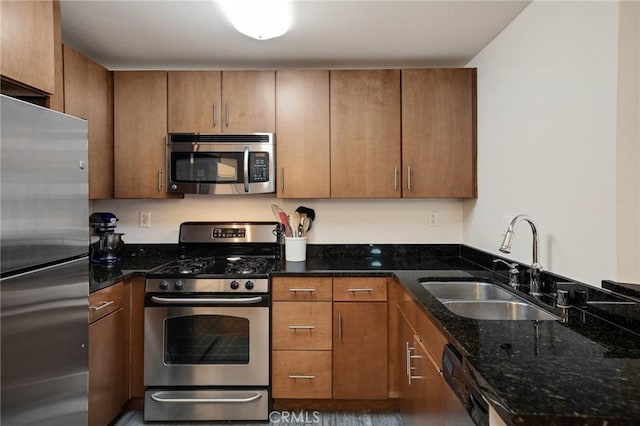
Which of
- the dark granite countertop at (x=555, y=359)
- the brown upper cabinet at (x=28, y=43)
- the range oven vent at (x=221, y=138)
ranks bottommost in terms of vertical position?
the dark granite countertop at (x=555, y=359)

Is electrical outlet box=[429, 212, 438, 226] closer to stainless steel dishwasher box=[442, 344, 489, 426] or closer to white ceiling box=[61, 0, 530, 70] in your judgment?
white ceiling box=[61, 0, 530, 70]

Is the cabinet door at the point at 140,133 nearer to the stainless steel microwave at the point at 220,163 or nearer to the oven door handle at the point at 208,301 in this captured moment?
the stainless steel microwave at the point at 220,163

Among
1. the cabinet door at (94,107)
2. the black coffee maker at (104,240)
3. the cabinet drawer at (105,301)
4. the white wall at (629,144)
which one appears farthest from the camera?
the black coffee maker at (104,240)

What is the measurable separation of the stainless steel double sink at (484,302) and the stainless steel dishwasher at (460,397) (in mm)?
486

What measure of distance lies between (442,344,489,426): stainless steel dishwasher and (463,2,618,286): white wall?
71cm

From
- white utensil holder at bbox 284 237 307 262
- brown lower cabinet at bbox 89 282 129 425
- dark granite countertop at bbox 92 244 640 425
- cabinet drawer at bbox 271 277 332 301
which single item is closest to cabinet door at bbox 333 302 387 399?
cabinet drawer at bbox 271 277 332 301

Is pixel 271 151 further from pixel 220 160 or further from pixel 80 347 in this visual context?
pixel 80 347

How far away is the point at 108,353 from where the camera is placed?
203 centimetres

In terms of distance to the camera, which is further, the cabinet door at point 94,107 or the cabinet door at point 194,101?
the cabinet door at point 194,101

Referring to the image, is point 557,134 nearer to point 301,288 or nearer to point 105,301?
point 301,288

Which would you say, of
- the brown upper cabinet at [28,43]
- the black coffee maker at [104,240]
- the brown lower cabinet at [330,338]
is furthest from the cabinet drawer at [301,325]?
the brown upper cabinet at [28,43]

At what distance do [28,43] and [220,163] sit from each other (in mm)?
1194

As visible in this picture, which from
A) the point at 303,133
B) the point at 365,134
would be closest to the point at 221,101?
the point at 303,133

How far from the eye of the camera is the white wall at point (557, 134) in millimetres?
1380
